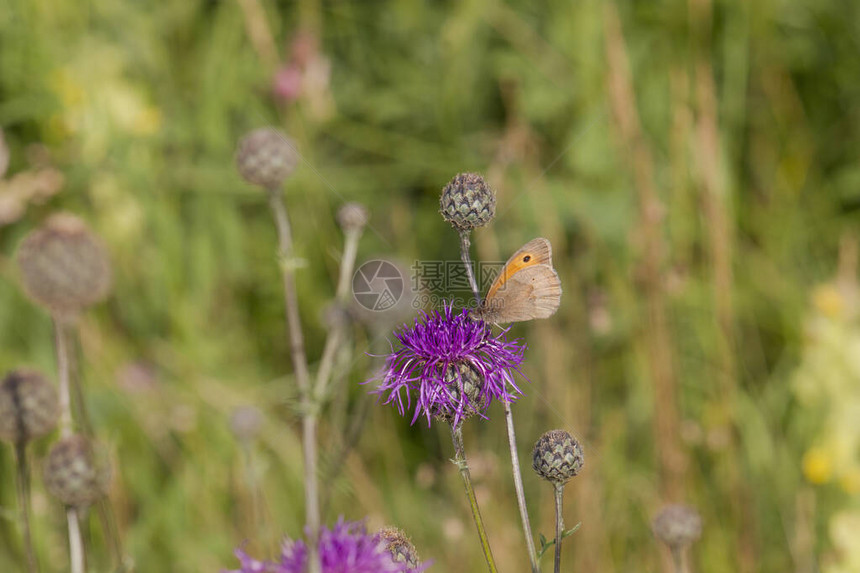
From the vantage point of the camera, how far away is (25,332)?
287cm

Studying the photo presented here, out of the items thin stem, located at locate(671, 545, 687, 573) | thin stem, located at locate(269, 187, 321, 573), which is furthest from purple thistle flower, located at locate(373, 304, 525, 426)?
thin stem, located at locate(671, 545, 687, 573)

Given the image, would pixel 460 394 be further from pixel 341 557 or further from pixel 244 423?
pixel 244 423

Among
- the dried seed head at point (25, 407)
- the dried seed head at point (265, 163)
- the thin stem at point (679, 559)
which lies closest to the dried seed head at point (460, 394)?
the thin stem at point (679, 559)

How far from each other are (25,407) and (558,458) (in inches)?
38.0

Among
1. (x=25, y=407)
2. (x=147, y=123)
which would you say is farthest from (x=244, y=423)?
(x=147, y=123)

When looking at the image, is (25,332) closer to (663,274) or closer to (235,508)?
(235,508)

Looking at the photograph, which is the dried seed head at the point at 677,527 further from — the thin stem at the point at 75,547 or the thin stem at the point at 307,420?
the thin stem at the point at 75,547

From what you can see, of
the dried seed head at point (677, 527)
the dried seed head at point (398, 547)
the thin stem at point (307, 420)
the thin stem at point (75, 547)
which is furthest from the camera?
the dried seed head at point (677, 527)

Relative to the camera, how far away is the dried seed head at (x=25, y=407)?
1.39 meters

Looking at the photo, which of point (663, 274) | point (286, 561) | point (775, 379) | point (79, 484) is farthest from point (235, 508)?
point (775, 379)

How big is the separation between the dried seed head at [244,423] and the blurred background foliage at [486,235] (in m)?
0.35

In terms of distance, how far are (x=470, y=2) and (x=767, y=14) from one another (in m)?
1.18

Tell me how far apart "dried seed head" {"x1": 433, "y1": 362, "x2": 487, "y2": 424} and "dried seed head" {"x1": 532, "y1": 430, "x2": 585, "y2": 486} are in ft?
0.33

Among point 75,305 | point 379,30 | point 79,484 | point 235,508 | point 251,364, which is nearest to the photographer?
point 79,484
